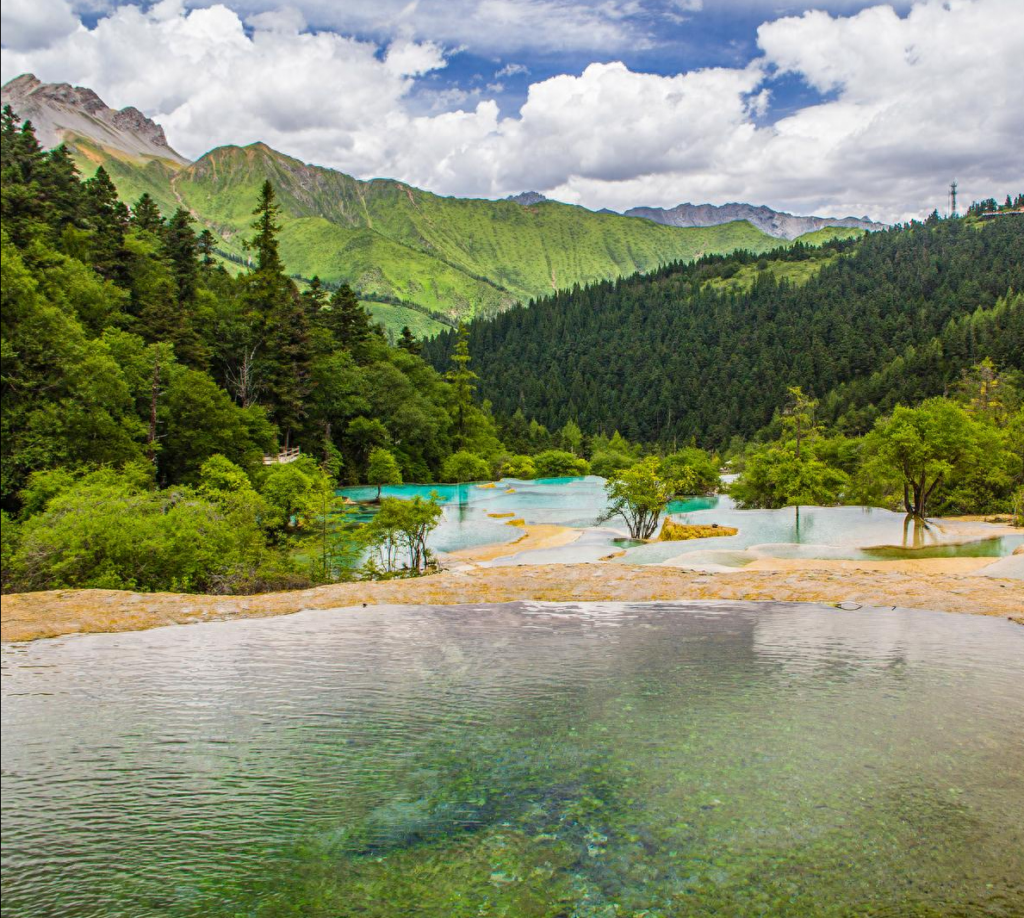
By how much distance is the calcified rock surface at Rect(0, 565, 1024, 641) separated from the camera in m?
11.6

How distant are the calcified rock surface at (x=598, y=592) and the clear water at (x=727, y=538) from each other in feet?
16.9

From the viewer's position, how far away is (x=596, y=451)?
111 meters

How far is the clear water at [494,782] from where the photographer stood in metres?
5.39

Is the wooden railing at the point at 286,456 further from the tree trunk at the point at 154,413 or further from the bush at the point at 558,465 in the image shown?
the bush at the point at 558,465

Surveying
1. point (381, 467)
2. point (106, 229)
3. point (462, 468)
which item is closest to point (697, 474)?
point (462, 468)

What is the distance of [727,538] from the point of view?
105 feet

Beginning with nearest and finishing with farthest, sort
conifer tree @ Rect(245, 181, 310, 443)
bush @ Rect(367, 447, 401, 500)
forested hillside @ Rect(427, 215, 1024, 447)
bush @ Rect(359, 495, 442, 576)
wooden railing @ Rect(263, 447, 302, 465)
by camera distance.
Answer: bush @ Rect(359, 495, 442, 576) < wooden railing @ Rect(263, 447, 302, 465) < conifer tree @ Rect(245, 181, 310, 443) < bush @ Rect(367, 447, 401, 500) < forested hillside @ Rect(427, 215, 1024, 447)

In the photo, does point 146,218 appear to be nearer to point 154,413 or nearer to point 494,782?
point 154,413

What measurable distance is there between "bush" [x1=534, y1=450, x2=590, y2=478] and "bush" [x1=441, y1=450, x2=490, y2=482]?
1630 centimetres

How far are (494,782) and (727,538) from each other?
2681cm

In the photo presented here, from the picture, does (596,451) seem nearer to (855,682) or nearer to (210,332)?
(210,332)

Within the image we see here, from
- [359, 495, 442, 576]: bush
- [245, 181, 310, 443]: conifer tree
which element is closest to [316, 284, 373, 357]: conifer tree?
[245, 181, 310, 443]: conifer tree

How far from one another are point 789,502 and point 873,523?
1015 centimetres

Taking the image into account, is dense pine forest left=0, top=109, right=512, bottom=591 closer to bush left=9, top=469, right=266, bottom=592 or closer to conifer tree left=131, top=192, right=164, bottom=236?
bush left=9, top=469, right=266, bottom=592
